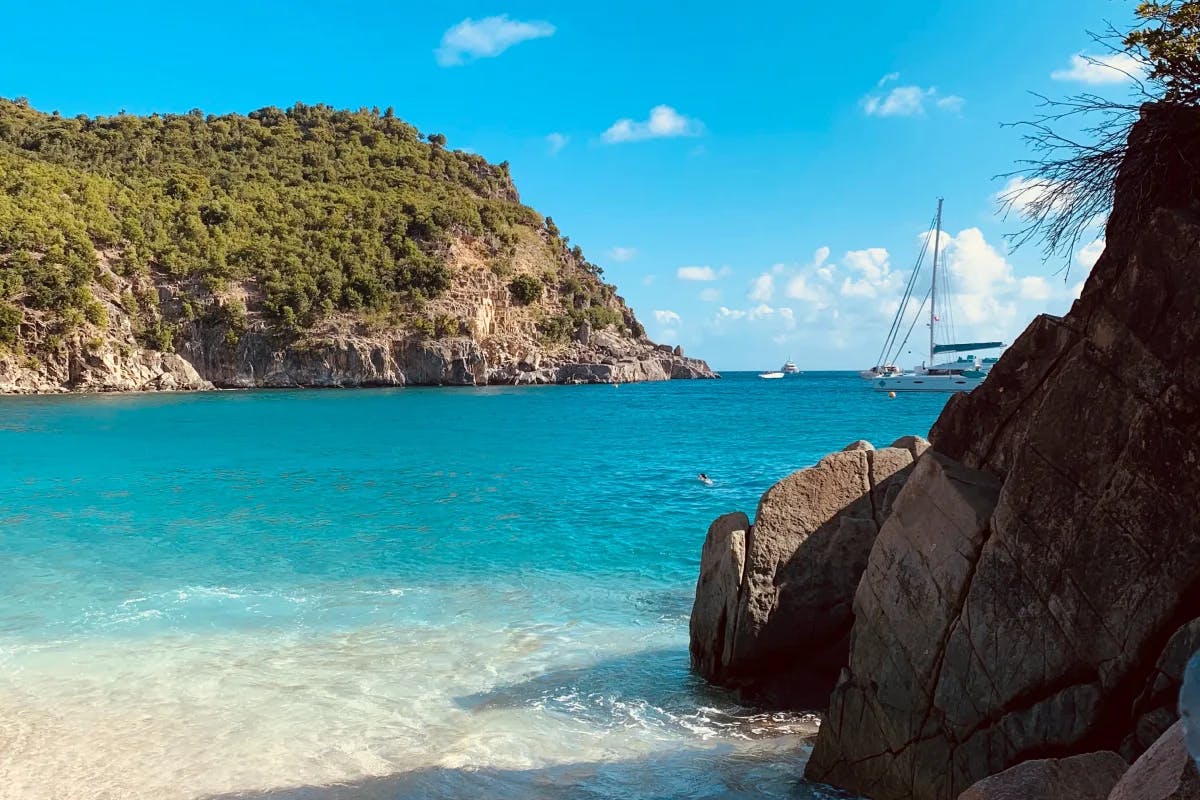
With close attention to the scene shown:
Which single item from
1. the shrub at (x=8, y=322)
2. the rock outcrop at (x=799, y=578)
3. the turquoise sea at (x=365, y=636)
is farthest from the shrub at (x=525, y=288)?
the rock outcrop at (x=799, y=578)

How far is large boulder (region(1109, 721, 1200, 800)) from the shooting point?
2971mm

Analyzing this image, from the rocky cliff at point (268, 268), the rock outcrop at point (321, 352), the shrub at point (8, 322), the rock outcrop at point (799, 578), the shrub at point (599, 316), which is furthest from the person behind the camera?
the shrub at point (599, 316)

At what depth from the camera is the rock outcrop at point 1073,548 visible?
5.40m

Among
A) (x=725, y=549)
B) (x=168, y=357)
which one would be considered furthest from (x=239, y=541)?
(x=168, y=357)

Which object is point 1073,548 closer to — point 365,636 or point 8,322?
point 365,636

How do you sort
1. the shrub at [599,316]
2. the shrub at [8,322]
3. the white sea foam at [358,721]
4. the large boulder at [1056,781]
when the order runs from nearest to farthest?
the large boulder at [1056,781] → the white sea foam at [358,721] → the shrub at [8,322] → the shrub at [599,316]

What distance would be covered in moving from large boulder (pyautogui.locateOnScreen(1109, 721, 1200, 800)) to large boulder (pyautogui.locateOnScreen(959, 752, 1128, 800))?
3.25 feet

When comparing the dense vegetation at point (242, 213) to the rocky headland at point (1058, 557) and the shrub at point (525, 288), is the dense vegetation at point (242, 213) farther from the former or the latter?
the rocky headland at point (1058, 557)

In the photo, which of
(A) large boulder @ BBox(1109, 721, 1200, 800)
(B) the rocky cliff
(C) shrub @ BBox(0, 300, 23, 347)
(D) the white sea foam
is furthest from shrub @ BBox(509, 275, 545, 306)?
(A) large boulder @ BBox(1109, 721, 1200, 800)

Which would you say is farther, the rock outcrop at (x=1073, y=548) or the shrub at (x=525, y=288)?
the shrub at (x=525, y=288)

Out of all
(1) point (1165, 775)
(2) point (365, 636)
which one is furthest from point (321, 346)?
(1) point (1165, 775)

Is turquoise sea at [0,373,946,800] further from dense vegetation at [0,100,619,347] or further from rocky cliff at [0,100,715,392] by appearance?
dense vegetation at [0,100,619,347]

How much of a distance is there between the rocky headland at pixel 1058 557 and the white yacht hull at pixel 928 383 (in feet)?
281

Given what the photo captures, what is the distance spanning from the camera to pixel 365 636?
1162cm
